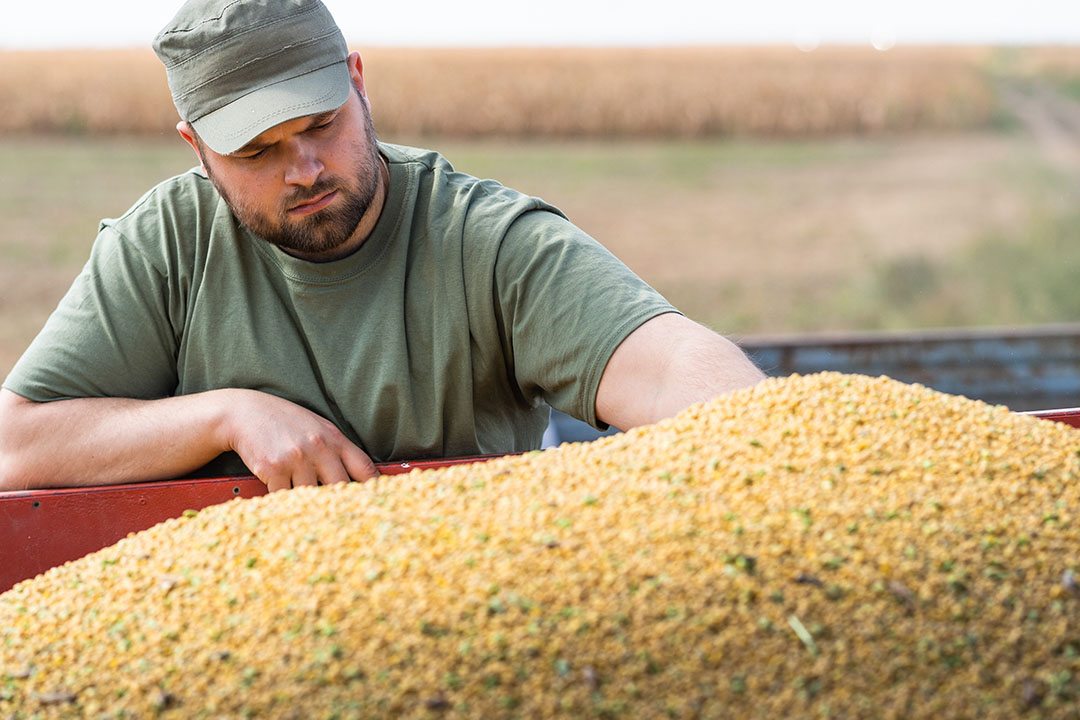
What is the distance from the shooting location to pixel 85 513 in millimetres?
1797

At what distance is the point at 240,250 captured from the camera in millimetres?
2146

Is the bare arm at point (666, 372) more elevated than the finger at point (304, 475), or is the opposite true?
the bare arm at point (666, 372)

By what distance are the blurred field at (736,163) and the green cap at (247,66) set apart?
8869 mm

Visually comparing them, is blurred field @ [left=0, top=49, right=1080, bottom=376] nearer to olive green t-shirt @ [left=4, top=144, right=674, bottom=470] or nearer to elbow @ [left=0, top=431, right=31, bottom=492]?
olive green t-shirt @ [left=4, top=144, right=674, bottom=470]

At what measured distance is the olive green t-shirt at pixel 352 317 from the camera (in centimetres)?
204

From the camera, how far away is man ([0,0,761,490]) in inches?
75.6

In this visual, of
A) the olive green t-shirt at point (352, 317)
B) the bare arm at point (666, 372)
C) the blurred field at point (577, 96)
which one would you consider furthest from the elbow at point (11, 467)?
the blurred field at point (577, 96)

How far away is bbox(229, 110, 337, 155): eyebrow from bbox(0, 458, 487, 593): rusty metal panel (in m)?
0.61

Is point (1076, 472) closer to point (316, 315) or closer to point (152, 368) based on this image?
point (316, 315)

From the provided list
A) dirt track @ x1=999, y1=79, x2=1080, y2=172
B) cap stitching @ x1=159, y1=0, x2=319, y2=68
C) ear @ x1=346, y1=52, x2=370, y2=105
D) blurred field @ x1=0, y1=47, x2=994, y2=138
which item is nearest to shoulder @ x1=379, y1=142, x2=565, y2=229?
ear @ x1=346, y1=52, x2=370, y2=105

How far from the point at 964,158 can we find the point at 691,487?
702 inches

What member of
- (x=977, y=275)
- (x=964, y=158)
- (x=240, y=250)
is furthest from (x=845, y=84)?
(x=240, y=250)

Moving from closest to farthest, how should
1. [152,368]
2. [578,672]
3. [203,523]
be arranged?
[578,672]
[203,523]
[152,368]

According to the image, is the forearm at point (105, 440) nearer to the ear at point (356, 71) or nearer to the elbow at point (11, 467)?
the elbow at point (11, 467)
